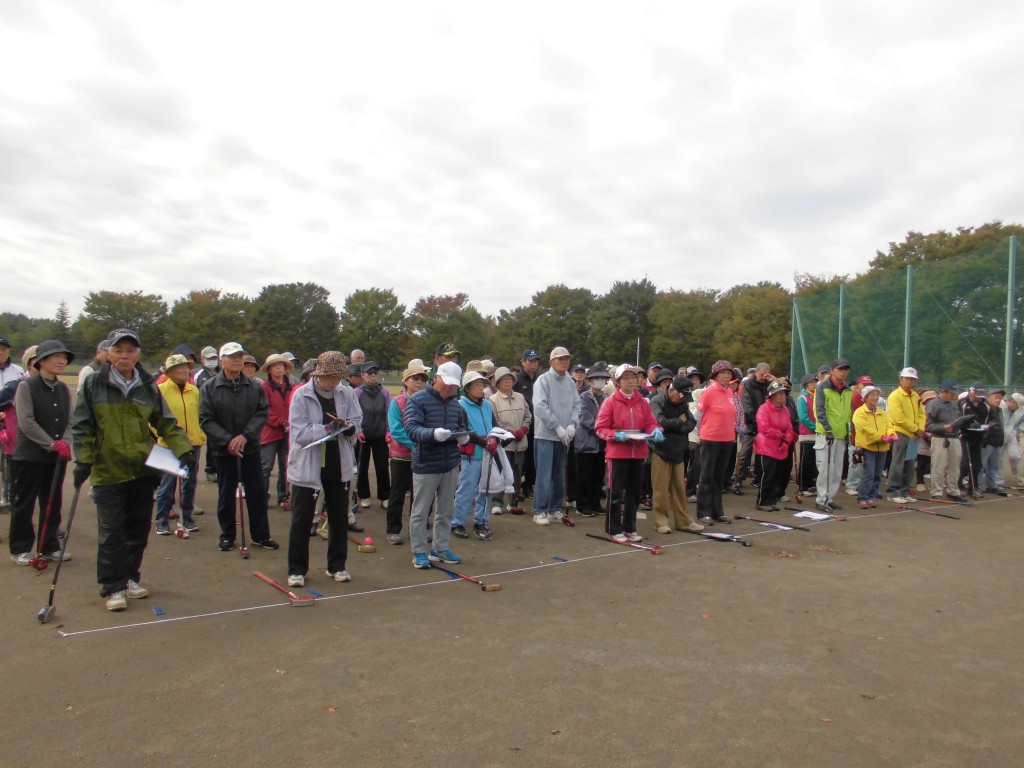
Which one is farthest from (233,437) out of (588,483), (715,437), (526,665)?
(715,437)

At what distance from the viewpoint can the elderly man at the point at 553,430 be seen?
333 inches

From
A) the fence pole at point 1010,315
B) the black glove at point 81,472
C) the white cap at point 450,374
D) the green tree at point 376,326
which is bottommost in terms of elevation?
the black glove at point 81,472

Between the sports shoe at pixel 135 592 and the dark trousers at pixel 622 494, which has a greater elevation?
the dark trousers at pixel 622 494

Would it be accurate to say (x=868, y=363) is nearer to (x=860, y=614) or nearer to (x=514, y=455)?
(x=514, y=455)

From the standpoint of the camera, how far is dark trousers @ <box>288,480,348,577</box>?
5637 millimetres

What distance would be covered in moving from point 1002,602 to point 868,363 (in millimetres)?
14850

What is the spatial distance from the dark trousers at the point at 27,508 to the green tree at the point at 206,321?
162ft

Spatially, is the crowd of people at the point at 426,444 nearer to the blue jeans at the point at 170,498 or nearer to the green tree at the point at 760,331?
the blue jeans at the point at 170,498

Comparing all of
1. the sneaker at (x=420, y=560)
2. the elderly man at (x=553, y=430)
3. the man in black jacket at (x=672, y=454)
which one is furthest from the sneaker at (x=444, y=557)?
the man in black jacket at (x=672, y=454)

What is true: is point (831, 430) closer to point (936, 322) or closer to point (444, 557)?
point (444, 557)

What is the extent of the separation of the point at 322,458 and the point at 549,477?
3609 millimetres

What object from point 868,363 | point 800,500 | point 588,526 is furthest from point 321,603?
point 868,363

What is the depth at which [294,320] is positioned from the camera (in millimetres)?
62719

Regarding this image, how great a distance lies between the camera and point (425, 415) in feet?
21.0
